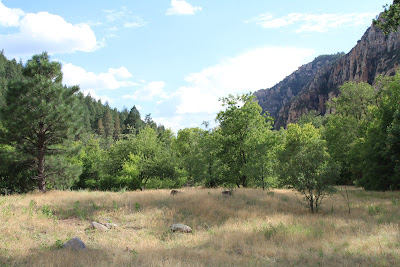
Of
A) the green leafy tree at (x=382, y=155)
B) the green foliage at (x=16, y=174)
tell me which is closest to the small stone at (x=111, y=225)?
the green foliage at (x=16, y=174)

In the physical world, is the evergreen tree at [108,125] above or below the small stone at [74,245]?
above

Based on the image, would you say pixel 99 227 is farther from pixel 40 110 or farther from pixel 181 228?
pixel 40 110

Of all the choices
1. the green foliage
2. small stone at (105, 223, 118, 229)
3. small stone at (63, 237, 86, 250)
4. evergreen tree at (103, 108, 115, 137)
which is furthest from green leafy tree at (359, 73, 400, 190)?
evergreen tree at (103, 108, 115, 137)

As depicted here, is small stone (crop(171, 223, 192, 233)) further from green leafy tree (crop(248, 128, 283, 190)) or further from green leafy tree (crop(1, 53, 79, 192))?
green leafy tree (crop(248, 128, 283, 190))

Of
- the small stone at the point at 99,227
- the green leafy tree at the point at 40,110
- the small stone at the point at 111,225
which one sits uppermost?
the green leafy tree at the point at 40,110

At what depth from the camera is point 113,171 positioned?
31.5 meters

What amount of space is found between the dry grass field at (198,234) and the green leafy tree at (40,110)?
4998mm

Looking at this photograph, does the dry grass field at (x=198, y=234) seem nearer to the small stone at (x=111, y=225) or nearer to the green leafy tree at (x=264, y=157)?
the small stone at (x=111, y=225)

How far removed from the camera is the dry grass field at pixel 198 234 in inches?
256

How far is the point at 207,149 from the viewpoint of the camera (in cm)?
2709

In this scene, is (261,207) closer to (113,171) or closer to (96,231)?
(96,231)

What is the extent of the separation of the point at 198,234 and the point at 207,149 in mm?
17761

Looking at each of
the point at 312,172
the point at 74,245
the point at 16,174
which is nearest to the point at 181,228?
the point at 74,245

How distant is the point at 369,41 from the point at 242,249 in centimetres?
14483
